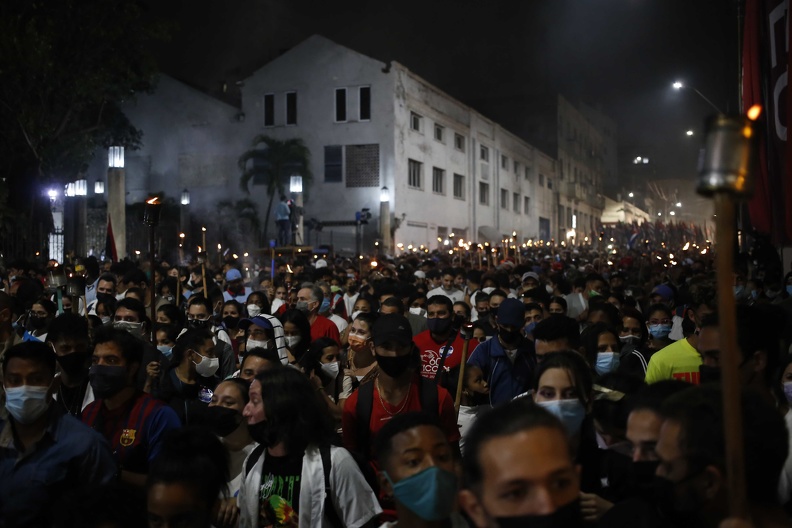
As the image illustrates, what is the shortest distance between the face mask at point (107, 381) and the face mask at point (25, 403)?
66 centimetres

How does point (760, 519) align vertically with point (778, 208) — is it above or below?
below

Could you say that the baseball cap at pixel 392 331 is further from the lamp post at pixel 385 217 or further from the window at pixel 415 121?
the window at pixel 415 121

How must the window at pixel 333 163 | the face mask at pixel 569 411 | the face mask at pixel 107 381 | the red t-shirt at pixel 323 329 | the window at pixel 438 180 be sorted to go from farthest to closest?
the window at pixel 438 180
the window at pixel 333 163
the red t-shirt at pixel 323 329
the face mask at pixel 107 381
the face mask at pixel 569 411

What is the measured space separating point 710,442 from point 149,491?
229cm

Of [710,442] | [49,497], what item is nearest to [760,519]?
[710,442]

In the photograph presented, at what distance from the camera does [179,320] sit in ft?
28.8

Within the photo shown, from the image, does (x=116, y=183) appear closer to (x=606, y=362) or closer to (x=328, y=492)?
(x=606, y=362)

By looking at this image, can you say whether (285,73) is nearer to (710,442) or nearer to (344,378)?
(344,378)

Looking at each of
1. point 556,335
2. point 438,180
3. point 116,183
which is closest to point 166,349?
point 556,335

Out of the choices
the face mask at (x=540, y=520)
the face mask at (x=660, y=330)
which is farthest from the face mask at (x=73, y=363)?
the face mask at (x=660, y=330)

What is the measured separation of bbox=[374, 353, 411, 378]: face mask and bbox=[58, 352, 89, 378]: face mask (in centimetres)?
218

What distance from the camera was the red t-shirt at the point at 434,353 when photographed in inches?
296

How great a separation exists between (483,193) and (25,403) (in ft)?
156

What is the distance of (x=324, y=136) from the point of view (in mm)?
39750
